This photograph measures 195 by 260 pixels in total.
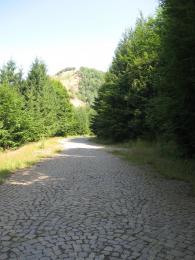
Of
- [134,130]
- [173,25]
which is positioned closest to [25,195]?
[173,25]

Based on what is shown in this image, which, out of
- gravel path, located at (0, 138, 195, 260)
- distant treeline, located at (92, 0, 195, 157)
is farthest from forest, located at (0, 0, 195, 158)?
gravel path, located at (0, 138, 195, 260)

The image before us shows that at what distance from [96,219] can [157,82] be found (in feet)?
32.8

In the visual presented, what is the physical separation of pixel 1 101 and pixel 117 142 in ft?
44.2

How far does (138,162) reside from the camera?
15.9m

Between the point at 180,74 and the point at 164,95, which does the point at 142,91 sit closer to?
the point at 164,95

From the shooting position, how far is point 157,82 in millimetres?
14758

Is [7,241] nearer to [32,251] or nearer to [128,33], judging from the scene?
[32,251]

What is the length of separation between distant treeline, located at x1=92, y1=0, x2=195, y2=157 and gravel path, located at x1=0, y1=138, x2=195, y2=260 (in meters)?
3.67

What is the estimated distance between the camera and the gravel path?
14.9 feet

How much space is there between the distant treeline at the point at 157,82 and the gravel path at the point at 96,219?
3.67m

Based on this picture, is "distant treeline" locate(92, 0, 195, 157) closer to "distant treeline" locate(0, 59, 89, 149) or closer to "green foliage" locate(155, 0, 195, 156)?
"green foliage" locate(155, 0, 195, 156)

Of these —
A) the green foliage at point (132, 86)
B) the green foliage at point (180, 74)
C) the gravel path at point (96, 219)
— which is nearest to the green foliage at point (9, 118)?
the green foliage at point (132, 86)

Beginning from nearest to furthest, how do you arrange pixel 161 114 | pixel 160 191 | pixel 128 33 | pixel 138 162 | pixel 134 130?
pixel 160 191, pixel 161 114, pixel 138 162, pixel 134 130, pixel 128 33

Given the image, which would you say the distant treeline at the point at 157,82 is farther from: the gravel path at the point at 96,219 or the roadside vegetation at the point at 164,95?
the gravel path at the point at 96,219
